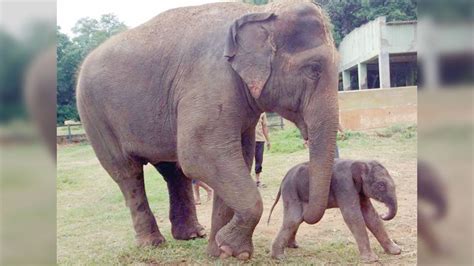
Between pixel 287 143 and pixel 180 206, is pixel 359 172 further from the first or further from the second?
pixel 287 143

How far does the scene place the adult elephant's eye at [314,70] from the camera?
10.0 ft

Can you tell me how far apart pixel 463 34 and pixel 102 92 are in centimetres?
351

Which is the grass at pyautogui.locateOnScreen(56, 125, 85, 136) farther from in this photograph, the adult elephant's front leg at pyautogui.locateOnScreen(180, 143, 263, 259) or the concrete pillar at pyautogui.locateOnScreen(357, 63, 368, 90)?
the adult elephant's front leg at pyautogui.locateOnScreen(180, 143, 263, 259)

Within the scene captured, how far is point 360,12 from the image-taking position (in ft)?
25.1

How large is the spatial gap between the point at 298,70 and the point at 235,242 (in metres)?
1.16

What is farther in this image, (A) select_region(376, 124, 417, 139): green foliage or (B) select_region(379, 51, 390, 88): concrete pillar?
(A) select_region(376, 124, 417, 139): green foliage

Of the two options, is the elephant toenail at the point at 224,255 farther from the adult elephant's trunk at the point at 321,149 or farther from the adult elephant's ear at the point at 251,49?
the adult elephant's ear at the point at 251,49

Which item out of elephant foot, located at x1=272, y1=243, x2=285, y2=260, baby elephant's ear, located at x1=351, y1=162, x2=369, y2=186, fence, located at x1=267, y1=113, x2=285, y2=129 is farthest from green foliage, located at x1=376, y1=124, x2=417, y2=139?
elephant foot, located at x1=272, y1=243, x2=285, y2=260

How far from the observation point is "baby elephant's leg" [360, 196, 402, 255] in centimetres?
337

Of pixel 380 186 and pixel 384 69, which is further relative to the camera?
pixel 384 69

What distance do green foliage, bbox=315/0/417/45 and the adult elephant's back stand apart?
6.85 feet

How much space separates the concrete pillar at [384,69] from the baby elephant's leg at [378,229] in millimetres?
5878

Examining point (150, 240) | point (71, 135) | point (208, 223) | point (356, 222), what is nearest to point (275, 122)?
point (71, 135)

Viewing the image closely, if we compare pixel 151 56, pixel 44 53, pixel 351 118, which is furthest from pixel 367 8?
pixel 44 53
